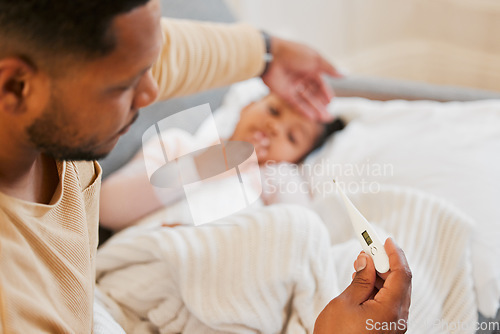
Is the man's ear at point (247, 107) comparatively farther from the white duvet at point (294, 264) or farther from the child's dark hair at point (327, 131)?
the white duvet at point (294, 264)

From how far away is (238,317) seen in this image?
71 cm

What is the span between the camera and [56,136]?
516mm

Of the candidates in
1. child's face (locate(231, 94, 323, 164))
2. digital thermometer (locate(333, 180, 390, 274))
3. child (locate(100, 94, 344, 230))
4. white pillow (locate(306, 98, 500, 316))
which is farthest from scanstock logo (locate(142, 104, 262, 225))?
child's face (locate(231, 94, 323, 164))

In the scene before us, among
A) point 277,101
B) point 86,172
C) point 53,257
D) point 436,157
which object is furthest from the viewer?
point 277,101

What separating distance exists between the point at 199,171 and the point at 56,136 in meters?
0.25

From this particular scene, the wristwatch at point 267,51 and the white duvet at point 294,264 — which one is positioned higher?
the wristwatch at point 267,51

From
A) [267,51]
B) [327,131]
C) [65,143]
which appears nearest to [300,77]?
[267,51]

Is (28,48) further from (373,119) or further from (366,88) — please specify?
(366,88)

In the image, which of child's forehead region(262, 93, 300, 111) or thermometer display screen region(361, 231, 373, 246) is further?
child's forehead region(262, 93, 300, 111)

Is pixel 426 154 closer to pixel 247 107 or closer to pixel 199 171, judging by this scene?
pixel 247 107

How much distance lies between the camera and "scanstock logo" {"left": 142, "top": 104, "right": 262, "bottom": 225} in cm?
73

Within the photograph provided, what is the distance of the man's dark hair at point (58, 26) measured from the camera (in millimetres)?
433

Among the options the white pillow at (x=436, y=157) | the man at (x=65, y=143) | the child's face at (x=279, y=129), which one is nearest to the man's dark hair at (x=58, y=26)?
the man at (x=65, y=143)

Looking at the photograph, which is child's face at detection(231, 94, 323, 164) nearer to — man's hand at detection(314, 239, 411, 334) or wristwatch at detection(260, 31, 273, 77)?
wristwatch at detection(260, 31, 273, 77)
